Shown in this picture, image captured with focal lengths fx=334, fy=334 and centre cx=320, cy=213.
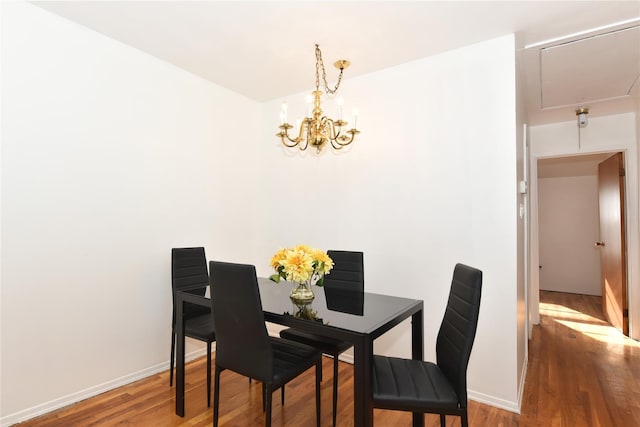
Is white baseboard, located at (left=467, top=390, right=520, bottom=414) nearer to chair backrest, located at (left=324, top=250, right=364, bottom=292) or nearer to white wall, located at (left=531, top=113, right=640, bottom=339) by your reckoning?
chair backrest, located at (left=324, top=250, right=364, bottom=292)

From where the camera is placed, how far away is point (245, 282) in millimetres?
1671

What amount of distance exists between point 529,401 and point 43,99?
3.90m

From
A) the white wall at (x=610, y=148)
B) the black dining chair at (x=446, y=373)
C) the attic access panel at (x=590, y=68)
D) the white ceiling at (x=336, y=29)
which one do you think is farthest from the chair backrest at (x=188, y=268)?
the white wall at (x=610, y=148)

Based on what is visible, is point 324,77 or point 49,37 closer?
point 49,37

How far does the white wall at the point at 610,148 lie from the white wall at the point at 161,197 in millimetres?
2097

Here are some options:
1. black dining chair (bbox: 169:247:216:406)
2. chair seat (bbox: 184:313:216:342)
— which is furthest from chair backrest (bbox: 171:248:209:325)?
chair seat (bbox: 184:313:216:342)

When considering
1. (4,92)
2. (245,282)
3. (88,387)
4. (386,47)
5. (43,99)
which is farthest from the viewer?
(386,47)

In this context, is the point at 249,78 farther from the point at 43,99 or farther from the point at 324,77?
the point at 43,99

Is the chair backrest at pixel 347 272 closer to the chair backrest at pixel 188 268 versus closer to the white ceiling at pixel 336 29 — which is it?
the chair backrest at pixel 188 268

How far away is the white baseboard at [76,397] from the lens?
6.68 feet

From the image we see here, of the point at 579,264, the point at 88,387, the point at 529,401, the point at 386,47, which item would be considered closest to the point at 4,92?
the point at 88,387

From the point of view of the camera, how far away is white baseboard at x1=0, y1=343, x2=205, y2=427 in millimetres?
2035

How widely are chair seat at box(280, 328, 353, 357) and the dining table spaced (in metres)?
0.30

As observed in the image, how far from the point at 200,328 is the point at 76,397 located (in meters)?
0.92
